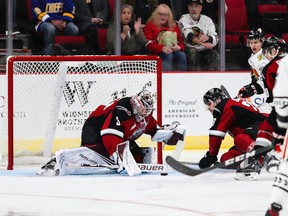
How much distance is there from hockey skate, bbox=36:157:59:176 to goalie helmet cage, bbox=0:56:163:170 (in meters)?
0.35

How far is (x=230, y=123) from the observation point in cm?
764

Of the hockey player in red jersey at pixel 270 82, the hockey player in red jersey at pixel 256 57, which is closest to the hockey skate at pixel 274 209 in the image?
the hockey player in red jersey at pixel 270 82

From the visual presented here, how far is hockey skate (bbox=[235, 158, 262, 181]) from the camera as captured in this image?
720cm

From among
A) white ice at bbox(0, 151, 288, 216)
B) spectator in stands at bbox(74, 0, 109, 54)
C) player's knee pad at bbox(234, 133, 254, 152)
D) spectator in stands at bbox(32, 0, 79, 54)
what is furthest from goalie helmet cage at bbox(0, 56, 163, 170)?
spectator in stands at bbox(74, 0, 109, 54)

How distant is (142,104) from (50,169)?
829mm

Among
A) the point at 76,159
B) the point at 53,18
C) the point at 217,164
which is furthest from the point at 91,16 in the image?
the point at 217,164

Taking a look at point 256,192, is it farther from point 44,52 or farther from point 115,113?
point 44,52

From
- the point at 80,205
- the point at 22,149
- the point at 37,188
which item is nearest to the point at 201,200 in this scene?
the point at 80,205

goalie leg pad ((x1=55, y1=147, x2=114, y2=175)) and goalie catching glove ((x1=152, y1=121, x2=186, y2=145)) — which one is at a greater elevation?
goalie catching glove ((x1=152, y1=121, x2=186, y2=145))

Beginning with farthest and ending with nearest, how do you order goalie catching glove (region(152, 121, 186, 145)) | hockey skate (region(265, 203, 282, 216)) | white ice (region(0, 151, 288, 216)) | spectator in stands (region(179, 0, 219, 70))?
spectator in stands (region(179, 0, 219, 70)) → goalie catching glove (region(152, 121, 186, 145)) → white ice (region(0, 151, 288, 216)) → hockey skate (region(265, 203, 282, 216))

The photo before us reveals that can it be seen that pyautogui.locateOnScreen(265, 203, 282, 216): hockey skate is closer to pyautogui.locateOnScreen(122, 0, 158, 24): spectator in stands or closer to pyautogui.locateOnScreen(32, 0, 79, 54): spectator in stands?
pyautogui.locateOnScreen(32, 0, 79, 54): spectator in stands

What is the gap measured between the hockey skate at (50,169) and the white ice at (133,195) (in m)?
0.08

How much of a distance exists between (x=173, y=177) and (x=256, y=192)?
3.38 ft

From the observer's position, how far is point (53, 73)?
816 centimetres
